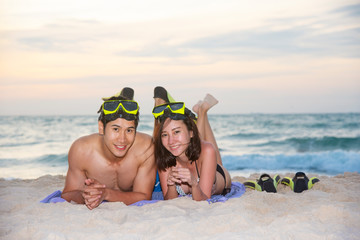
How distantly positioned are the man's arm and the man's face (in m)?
A: 0.49

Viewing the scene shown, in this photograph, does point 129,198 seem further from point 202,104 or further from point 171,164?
point 202,104

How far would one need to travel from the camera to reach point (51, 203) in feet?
14.6

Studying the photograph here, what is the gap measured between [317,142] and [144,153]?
57.2ft

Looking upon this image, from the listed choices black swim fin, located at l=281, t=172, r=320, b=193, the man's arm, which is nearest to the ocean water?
black swim fin, located at l=281, t=172, r=320, b=193

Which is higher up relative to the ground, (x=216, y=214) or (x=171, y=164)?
(x=171, y=164)

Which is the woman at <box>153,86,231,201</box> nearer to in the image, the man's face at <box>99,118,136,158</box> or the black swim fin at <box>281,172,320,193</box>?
the man's face at <box>99,118,136,158</box>

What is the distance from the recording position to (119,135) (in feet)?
14.1

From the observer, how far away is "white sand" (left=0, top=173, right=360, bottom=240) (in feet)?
11.0

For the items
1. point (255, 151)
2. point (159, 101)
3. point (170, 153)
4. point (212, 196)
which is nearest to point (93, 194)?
point (170, 153)

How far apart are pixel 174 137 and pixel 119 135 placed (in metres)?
0.70

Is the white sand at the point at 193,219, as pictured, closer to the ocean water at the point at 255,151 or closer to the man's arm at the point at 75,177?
the man's arm at the point at 75,177

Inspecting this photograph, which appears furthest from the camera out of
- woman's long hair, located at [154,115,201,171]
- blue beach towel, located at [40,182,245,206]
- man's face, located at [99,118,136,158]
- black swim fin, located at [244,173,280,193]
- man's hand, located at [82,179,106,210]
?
black swim fin, located at [244,173,280,193]

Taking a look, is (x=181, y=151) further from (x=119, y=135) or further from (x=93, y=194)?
(x=93, y=194)

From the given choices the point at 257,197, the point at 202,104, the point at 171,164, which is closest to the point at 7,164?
the point at 202,104
